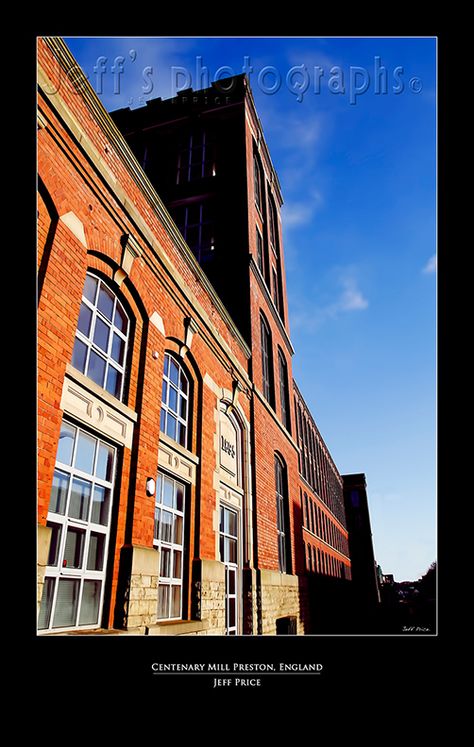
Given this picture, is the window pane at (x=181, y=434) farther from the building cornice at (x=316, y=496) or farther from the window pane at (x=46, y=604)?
the building cornice at (x=316, y=496)

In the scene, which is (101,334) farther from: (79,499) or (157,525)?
(157,525)

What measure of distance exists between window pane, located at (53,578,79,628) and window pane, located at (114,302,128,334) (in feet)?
11.8

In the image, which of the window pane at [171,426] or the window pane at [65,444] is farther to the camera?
the window pane at [171,426]

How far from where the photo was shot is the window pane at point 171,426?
7914 mm

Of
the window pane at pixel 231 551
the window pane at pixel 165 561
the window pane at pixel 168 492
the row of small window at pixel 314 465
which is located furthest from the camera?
the row of small window at pixel 314 465

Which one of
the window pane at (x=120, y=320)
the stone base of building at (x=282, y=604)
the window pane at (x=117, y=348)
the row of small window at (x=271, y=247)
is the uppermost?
the row of small window at (x=271, y=247)

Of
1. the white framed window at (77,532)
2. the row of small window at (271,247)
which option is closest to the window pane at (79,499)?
the white framed window at (77,532)

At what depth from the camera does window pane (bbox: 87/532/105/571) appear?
5.28m

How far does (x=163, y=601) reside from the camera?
688 centimetres

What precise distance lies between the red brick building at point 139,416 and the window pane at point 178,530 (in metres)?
0.04

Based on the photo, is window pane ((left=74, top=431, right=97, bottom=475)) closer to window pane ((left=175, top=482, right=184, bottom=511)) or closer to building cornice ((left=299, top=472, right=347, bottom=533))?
window pane ((left=175, top=482, right=184, bottom=511))
